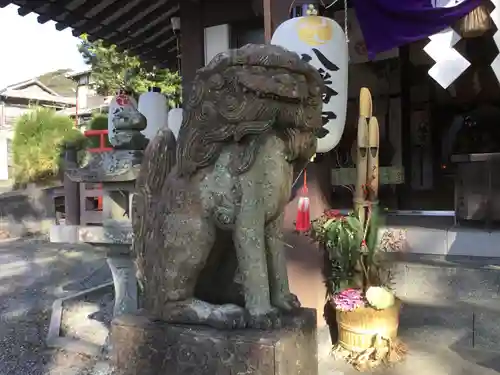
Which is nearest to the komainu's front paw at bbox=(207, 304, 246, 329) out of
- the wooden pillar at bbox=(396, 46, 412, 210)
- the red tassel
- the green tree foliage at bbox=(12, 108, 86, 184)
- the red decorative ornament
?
the red tassel

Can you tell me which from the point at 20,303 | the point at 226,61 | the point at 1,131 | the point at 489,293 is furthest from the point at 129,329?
the point at 1,131

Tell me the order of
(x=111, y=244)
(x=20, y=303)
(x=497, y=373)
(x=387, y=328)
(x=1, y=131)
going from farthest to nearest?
1. (x=1, y=131)
2. (x=20, y=303)
3. (x=111, y=244)
4. (x=387, y=328)
5. (x=497, y=373)

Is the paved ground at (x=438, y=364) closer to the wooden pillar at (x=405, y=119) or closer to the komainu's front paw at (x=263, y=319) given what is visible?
the komainu's front paw at (x=263, y=319)

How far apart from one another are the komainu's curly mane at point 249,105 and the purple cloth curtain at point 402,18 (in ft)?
9.74

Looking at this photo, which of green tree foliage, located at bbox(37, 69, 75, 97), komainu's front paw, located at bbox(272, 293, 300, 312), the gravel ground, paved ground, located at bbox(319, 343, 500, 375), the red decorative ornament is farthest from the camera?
green tree foliage, located at bbox(37, 69, 75, 97)

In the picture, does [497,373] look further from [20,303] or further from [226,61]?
[20,303]

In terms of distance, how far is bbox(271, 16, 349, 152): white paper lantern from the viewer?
11.8ft

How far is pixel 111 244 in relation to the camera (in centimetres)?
399

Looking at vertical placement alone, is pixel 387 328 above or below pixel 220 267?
below

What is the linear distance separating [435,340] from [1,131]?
2244 centimetres

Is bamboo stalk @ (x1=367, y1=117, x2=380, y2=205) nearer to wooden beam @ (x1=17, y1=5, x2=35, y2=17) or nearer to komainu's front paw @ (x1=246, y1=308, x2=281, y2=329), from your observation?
komainu's front paw @ (x1=246, y1=308, x2=281, y2=329)

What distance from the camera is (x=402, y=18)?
4555mm

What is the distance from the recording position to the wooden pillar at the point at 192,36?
6156 millimetres

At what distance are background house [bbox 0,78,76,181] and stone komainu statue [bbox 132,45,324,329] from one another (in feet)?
72.1
